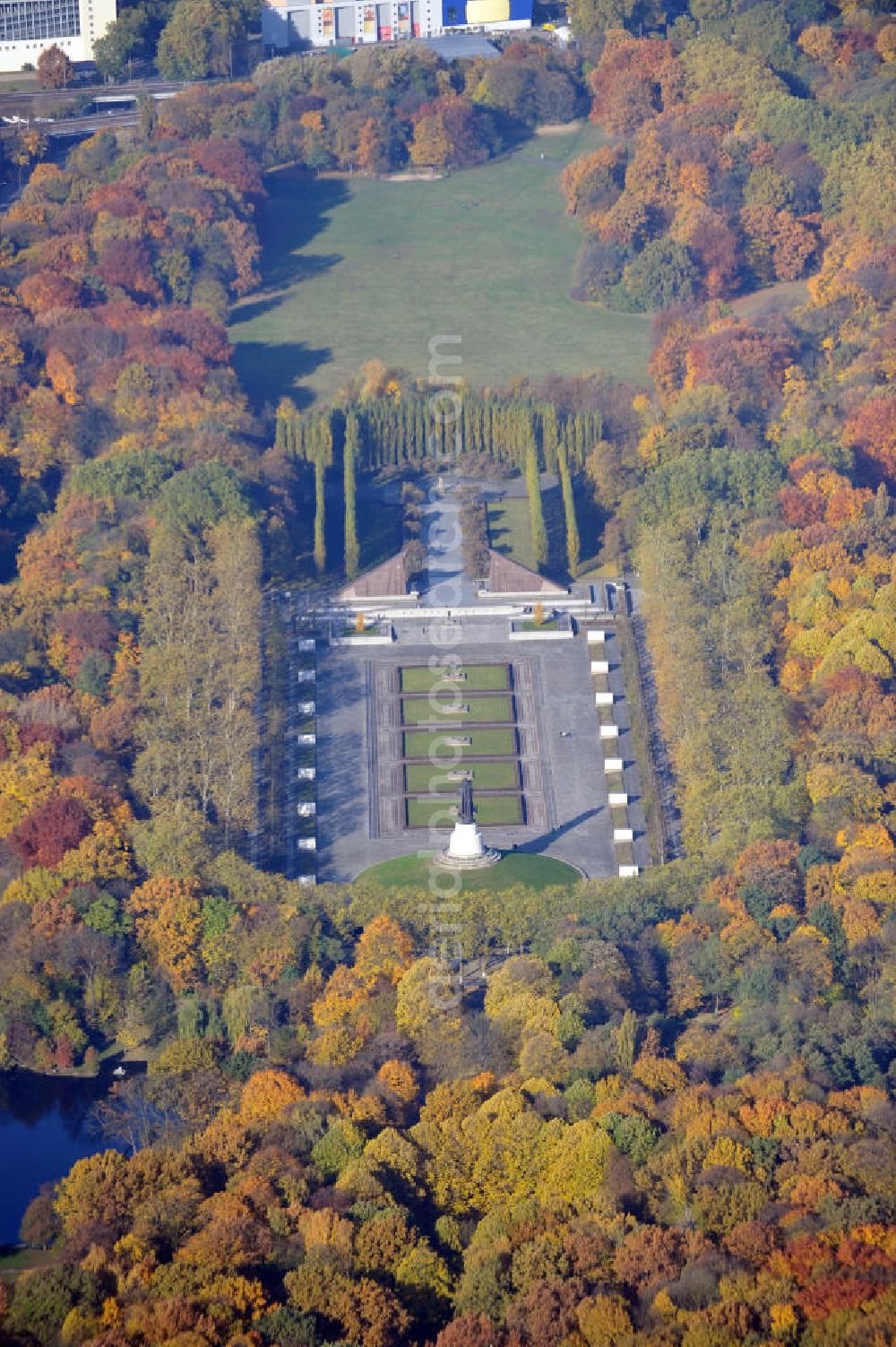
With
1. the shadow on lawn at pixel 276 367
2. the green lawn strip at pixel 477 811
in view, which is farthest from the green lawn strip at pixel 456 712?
the shadow on lawn at pixel 276 367

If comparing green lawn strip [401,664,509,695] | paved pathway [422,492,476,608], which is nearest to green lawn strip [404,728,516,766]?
green lawn strip [401,664,509,695]

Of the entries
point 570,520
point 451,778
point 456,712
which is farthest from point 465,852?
point 570,520

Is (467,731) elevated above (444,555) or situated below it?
below

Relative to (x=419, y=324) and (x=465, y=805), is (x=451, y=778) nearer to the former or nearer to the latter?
(x=465, y=805)

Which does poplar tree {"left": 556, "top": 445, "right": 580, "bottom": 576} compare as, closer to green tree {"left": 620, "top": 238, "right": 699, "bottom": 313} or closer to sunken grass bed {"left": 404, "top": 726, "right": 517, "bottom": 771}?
sunken grass bed {"left": 404, "top": 726, "right": 517, "bottom": 771}

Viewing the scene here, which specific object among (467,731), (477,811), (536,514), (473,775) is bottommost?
(477,811)

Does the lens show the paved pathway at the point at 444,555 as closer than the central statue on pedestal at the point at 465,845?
No

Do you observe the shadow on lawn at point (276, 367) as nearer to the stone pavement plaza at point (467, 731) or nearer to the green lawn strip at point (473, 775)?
the stone pavement plaza at point (467, 731)
